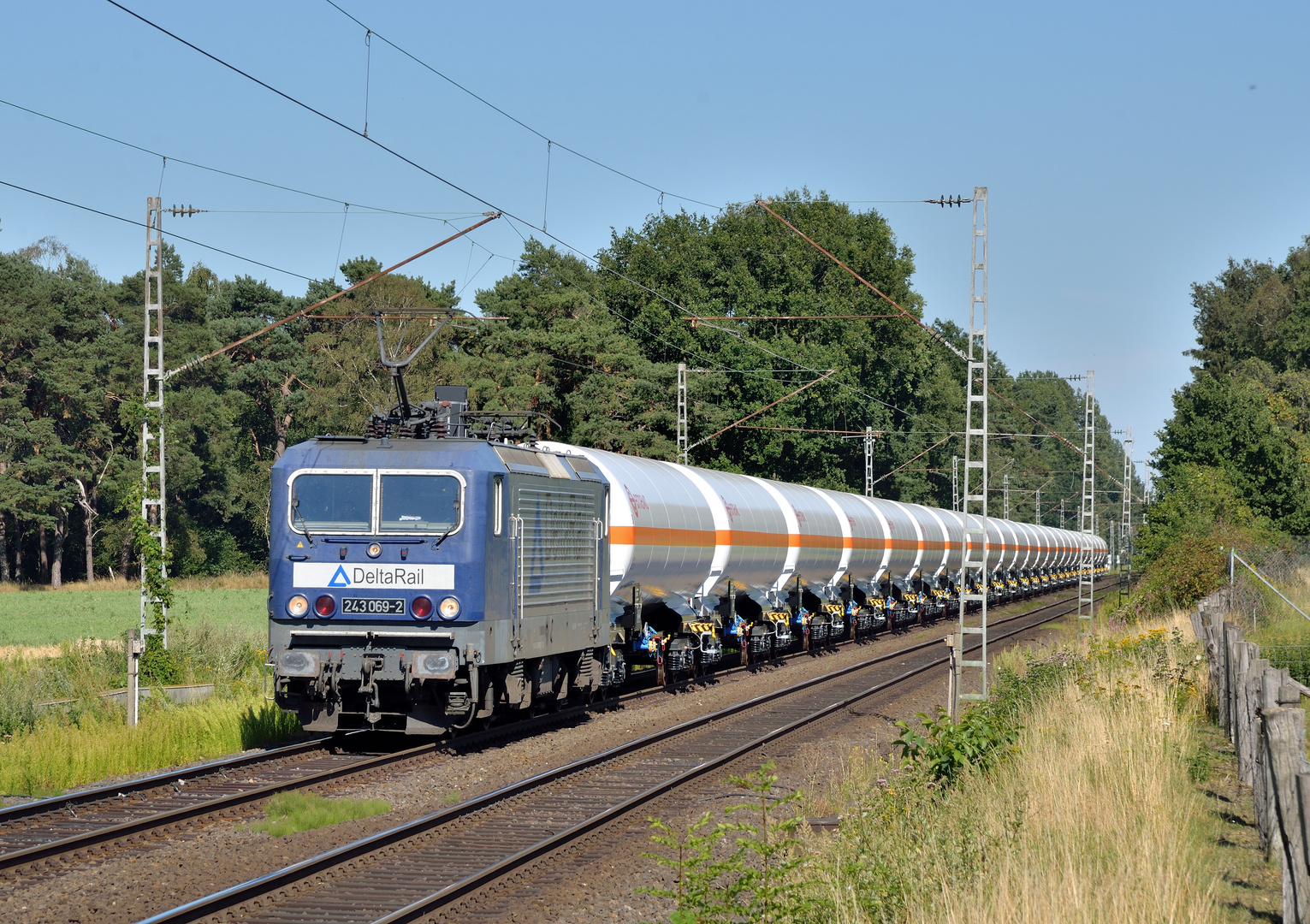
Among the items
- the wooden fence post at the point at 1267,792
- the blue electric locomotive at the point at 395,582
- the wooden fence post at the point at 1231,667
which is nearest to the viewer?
the wooden fence post at the point at 1267,792

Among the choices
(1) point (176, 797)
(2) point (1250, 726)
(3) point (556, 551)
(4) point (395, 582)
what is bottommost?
(1) point (176, 797)

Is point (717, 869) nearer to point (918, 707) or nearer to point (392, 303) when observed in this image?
point (918, 707)

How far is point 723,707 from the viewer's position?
20344 millimetres

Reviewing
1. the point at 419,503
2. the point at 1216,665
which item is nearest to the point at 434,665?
the point at 419,503

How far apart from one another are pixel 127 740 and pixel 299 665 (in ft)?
7.99

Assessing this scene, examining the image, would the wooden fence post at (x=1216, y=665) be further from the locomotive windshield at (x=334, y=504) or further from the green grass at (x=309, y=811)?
the locomotive windshield at (x=334, y=504)

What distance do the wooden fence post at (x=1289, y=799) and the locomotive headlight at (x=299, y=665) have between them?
32.1ft

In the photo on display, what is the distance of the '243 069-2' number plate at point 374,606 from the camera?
14.4 m

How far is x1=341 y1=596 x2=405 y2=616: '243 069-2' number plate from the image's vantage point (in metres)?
14.4

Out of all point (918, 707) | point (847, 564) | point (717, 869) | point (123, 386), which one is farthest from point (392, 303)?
point (717, 869)

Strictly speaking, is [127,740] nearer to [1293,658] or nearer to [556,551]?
[556,551]

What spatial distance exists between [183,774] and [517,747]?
13.2ft

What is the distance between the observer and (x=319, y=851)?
1038 centimetres

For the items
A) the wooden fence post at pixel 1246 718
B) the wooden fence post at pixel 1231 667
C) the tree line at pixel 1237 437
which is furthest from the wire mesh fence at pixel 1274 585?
the wooden fence post at pixel 1246 718
